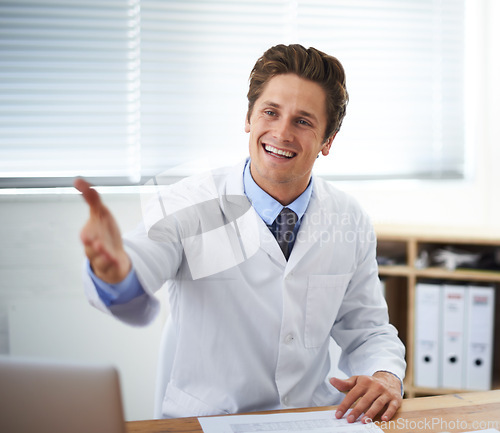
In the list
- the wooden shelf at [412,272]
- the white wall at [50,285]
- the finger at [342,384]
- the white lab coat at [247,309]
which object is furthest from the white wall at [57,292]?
the wooden shelf at [412,272]

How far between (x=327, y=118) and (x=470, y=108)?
1.31m

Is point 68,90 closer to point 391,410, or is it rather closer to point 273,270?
point 273,270

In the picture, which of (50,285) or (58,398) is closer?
(58,398)

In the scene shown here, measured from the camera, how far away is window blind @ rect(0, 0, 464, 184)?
4.46 ft

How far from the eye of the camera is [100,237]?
0.67 meters

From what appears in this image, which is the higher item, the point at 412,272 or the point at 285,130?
the point at 285,130

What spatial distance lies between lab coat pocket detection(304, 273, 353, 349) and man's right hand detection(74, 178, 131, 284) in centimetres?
47

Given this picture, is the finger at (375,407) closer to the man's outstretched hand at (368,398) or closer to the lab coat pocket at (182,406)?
the man's outstretched hand at (368,398)

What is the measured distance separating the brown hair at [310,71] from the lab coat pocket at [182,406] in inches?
23.4

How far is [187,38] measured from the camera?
1823 mm

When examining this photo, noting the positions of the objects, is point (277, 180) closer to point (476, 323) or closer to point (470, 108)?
point (476, 323)

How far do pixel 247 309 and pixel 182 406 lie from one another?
0.72ft

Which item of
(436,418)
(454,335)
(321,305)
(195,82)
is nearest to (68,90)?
(195,82)

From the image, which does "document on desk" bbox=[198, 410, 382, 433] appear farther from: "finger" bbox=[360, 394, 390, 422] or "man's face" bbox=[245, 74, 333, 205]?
"man's face" bbox=[245, 74, 333, 205]
